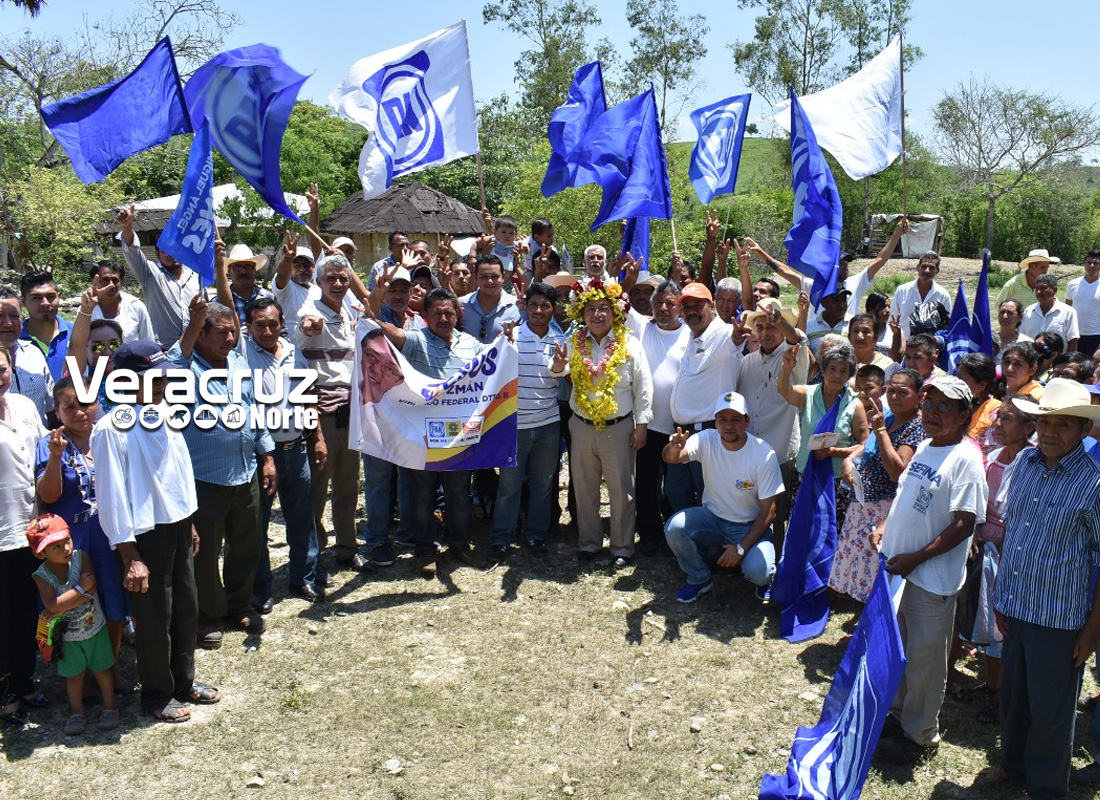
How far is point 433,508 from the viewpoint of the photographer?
7.94 m

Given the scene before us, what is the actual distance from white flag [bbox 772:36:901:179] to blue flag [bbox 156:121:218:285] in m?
5.14

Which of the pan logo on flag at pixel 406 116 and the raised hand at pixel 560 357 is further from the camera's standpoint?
the pan logo on flag at pixel 406 116

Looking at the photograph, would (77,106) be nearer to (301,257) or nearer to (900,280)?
(301,257)

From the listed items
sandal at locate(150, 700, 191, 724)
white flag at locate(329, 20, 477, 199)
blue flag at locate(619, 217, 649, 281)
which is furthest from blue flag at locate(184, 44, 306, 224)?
sandal at locate(150, 700, 191, 724)

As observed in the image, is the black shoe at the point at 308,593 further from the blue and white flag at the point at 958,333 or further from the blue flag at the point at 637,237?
the blue and white flag at the point at 958,333

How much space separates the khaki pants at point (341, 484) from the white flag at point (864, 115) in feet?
16.5

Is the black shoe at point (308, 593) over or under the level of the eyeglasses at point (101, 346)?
under

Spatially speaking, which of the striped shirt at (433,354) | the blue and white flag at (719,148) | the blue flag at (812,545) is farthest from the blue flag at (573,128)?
the blue flag at (812,545)

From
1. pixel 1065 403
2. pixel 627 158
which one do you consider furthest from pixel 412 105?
pixel 1065 403

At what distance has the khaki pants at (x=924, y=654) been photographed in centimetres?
501

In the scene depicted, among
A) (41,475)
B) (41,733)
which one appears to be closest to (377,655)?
(41,733)

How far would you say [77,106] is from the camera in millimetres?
7039

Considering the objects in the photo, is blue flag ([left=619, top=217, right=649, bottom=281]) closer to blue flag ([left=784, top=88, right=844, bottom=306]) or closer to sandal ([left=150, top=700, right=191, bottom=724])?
blue flag ([left=784, top=88, right=844, bottom=306])

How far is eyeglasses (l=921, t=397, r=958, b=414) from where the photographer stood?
15.7 feet
